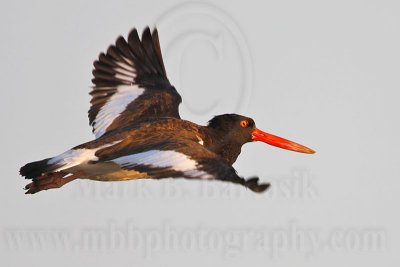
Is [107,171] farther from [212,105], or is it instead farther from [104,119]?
[212,105]

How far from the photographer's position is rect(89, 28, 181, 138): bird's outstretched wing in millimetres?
17344

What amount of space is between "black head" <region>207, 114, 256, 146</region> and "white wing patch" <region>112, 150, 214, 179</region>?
235 cm

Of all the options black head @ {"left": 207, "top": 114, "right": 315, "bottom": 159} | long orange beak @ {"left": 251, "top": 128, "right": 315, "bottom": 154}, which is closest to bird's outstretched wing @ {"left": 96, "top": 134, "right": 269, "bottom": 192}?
black head @ {"left": 207, "top": 114, "right": 315, "bottom": 159}

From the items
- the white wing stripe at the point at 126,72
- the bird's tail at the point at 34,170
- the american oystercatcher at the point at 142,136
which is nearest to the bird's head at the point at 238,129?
the american oystercatcher at the point at 142,136

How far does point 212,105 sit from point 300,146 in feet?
9.62

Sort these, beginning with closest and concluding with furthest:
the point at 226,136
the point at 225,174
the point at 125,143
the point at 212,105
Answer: the point at 225,174 → the point at 125,143 → the point at 226,136 → the point at 212,105

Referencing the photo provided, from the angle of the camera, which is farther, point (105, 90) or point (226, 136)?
point (105, 90)

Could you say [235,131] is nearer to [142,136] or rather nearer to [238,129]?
[238,129]

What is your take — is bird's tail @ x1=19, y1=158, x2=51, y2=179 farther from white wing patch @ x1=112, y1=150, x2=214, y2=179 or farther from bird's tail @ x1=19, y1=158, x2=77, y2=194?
white wing patch @ x1=112, y1=150, x2=214, y2=179

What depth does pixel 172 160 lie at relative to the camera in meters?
14.0

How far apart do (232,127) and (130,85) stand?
237 cm

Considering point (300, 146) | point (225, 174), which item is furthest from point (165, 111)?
point (225, 174)

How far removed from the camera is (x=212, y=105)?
1983cm

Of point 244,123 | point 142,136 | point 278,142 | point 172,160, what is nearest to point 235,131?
point 244,123
